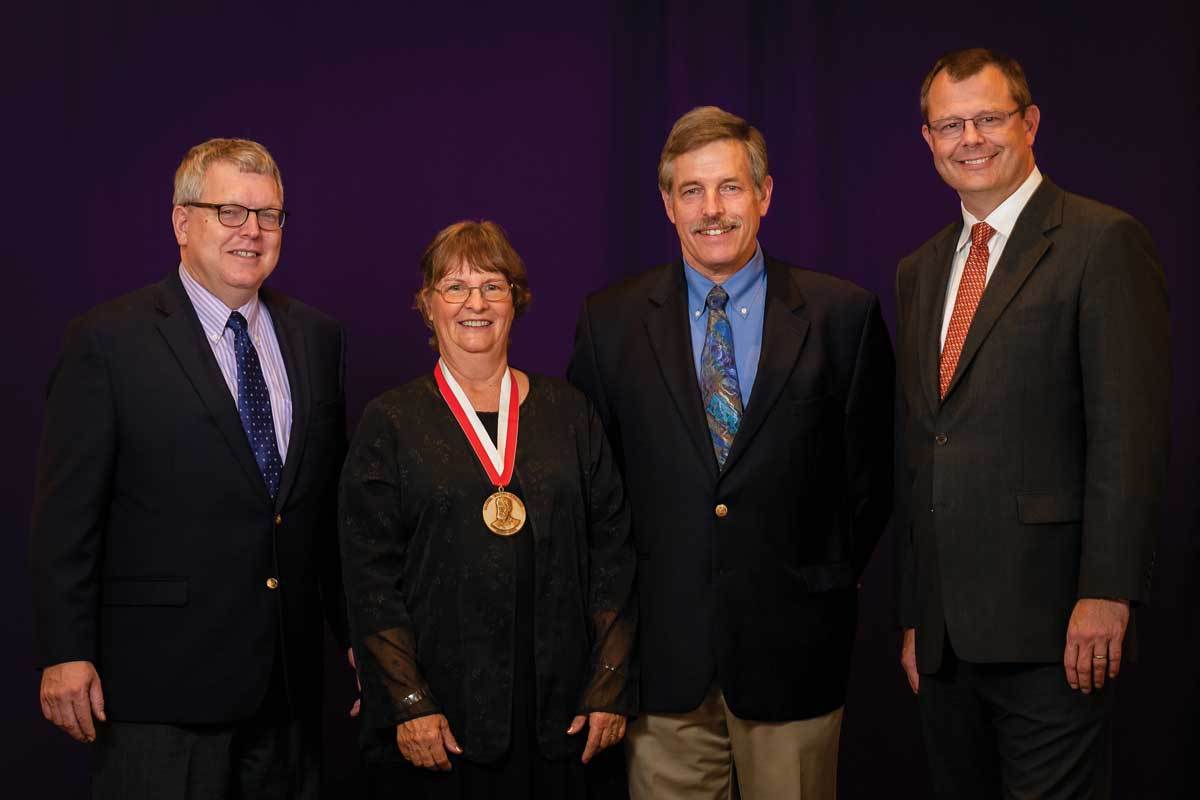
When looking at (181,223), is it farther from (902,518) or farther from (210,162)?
(902,518)

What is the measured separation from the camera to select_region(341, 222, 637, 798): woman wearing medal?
261 centimetres

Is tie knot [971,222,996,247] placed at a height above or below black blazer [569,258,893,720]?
above

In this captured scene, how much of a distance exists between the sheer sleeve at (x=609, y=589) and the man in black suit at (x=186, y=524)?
63cm

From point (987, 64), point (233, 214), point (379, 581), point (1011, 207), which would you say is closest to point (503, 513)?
point (379, 581)

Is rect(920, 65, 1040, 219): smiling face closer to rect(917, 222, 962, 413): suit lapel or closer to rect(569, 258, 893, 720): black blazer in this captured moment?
A: rect(917, 222, 962, 413): suit lapel

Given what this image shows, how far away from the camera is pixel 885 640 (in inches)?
Result: 167

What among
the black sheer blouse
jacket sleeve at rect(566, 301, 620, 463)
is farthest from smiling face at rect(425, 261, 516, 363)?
jacket sleeve at rect(566, 301, 620, 463)

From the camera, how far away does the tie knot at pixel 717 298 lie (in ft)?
9.57

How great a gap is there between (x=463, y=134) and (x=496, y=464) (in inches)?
70.1

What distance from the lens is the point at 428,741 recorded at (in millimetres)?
2572

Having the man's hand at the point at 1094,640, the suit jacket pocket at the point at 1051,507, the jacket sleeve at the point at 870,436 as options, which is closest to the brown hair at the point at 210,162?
the jacket sleeve at the point at 870,436

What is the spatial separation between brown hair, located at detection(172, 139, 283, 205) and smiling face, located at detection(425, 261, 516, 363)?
49 cm

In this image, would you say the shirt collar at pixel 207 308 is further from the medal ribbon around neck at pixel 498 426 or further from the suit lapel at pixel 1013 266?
the suit lapel at pixel 1013 266

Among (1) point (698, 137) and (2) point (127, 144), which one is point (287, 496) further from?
(2) point (127, 144)
